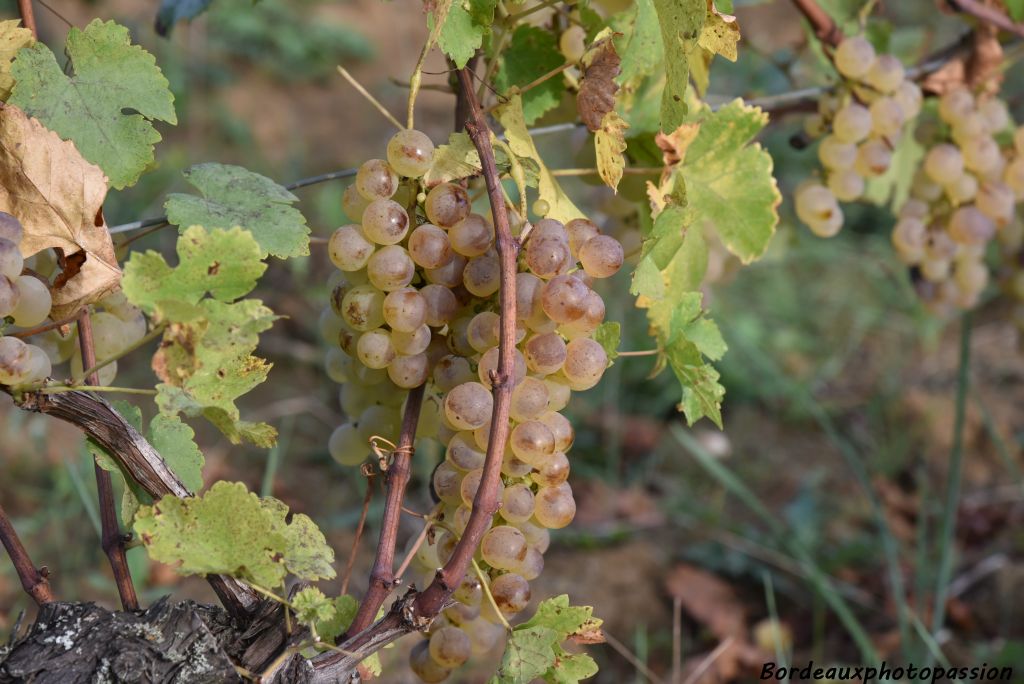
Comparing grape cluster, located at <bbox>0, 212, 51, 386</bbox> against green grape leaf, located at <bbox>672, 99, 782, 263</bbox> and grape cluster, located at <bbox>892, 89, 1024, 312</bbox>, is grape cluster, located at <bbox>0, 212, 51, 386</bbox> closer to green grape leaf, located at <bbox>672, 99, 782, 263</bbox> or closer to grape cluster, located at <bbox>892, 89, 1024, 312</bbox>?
green grape leaf, located at <bbox>672, 99, 782, 263</bbox>

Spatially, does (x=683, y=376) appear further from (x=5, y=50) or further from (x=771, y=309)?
(x=771, y=309)

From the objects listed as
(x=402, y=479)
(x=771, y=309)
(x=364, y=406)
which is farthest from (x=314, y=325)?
(x=402, y=479)

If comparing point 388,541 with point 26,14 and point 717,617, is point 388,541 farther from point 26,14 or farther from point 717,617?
point 717,617

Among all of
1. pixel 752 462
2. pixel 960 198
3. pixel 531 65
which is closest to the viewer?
pixel 531 65

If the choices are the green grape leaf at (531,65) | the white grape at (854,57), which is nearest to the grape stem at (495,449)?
the green grape leaf at (531,65)

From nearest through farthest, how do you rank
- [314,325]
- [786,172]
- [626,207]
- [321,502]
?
[626,207] < [321,502] < [314,325] < [786,172]

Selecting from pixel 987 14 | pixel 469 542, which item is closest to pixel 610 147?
pixel 469 542
